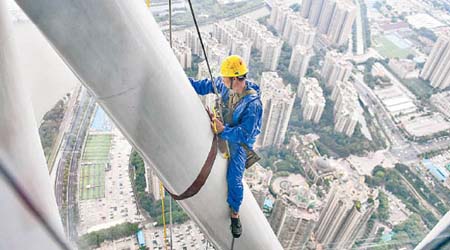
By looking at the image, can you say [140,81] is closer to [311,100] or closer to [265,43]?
[311,100]

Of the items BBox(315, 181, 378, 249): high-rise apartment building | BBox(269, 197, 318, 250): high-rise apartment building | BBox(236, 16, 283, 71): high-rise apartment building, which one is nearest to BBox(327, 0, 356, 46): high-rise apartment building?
BBox(236, 16, 283, 71): high-rise apartment building

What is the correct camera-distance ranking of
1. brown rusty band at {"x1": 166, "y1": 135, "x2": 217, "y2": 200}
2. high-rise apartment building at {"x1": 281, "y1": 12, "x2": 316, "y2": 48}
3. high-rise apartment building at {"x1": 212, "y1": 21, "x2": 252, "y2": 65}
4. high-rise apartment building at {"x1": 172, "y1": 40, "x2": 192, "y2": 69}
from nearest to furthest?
brown rusty band at {"x1": 166, "y1": 135, "x2": 217, "y2": 200}
high-rise apartment building at {"x1": 172, "y1": 40, "x2": 192, "y2": 69}
high-rise apartment building at {"x1": 212, "y1": 21, "x2": 252, "y2": 65}
high-rise apartment building at {"x1": 281, "y1": 12, "x2": 316, "y2": 48}

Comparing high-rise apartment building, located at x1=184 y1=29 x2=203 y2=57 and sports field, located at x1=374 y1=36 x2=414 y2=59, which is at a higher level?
high-rise apartment building, located at x1=184 y1=29 x2=203 y2=57

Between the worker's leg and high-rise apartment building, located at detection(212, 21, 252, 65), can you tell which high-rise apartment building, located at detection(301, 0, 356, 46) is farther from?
the worker's leg

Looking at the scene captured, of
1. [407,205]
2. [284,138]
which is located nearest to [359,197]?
[407,205]

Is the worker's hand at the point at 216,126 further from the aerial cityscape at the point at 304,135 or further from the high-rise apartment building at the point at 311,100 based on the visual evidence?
the high-rise apartment building at the point at 311,100

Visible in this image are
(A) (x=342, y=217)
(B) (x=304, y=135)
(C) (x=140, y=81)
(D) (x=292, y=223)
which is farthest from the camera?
(B) (x=304, y=135)

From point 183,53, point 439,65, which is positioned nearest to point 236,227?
point 183,53
